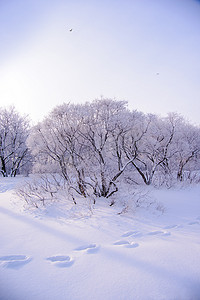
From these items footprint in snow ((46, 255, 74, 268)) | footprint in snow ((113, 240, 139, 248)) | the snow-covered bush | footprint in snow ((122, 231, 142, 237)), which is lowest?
footprint in snow ((122, 231, 142, 237))

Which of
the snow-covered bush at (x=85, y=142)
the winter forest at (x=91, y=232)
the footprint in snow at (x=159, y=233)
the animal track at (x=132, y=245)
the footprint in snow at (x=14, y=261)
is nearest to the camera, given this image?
the winter forest at (x=91, y=232)

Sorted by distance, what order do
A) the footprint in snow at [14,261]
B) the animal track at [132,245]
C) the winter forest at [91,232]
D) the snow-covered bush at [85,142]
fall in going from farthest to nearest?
1. the snow-covered bush at [85,142]
2. the animal track at [132,245]
3. the footprint in snow at [14,261]
4. the winter forest at [91,232]

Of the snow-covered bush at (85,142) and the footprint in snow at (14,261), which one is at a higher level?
the snow-covered bush at (85,142)

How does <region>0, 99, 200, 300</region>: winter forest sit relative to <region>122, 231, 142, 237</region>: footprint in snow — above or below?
above

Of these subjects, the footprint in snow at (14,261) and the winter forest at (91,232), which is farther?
the footprint in snow at (14,261)

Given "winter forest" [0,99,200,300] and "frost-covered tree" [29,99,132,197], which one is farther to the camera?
"frost-covered tree" [29,99,132,197]

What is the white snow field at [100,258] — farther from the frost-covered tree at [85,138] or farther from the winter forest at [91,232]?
the frost-covered tree at [85,138]

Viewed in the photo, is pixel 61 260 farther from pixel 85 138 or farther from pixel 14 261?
pixel 85 138

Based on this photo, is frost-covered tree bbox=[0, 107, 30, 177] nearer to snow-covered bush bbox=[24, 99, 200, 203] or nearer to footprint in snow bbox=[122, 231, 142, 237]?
snow-covered bush bbox=[24, 99, 200, 203]

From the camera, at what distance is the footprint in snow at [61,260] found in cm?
324

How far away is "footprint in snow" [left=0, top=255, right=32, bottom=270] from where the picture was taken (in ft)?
10.5

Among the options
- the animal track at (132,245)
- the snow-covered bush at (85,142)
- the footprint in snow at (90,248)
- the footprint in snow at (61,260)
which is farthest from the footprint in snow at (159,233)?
the snow-covered bush at (85,142)

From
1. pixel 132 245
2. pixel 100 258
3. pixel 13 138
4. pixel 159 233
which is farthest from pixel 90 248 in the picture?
pixel 13 138

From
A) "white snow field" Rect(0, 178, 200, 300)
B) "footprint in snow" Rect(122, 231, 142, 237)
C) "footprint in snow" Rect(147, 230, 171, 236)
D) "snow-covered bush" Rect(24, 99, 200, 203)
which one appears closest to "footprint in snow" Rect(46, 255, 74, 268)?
"white snow field" Rect(0, 178, 200, 300)
